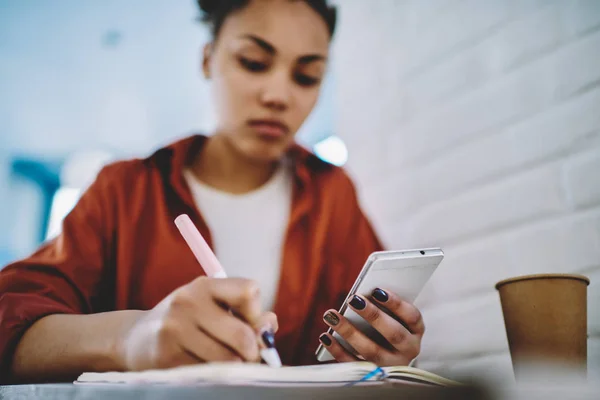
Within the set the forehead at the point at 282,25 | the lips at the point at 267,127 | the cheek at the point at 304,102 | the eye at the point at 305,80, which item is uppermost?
the forehead at the point at 282,25

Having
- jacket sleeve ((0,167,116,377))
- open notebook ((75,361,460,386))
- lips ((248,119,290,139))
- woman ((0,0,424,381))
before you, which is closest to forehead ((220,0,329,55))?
woman ((0,0,424,381))

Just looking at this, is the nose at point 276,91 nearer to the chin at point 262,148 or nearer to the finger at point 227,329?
the chin at point 262,148

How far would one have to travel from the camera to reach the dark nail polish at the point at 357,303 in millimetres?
538

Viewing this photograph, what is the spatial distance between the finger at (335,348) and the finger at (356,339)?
20 millimetres

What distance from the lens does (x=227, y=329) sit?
0.42 m

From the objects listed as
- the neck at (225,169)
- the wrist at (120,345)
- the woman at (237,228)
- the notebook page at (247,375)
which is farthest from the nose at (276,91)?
the notebook page at (247,375)

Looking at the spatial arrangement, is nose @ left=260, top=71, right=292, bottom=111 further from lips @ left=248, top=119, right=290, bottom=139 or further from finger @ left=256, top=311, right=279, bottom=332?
finger @ left=256, top=311, right=279, bottom=332

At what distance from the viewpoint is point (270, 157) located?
867 millimetres

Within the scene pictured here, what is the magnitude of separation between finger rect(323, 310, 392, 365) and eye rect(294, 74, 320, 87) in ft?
1.46

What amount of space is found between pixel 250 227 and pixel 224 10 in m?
0.40

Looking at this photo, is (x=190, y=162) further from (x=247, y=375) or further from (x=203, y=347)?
(x=247, y=375)

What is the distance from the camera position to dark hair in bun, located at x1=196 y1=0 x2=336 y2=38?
2.84 ft

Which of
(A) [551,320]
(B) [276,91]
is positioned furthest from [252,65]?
(A) [551,320]

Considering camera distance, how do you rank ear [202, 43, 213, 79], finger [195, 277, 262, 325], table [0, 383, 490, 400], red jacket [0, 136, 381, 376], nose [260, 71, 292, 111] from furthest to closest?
ear [202, 43, 213, 79], nose [260, 71, 292, 111], red jacket [0, 136, 381, 376], finger [195, 277, 262, 325], table [0, 383, 490, 400]
